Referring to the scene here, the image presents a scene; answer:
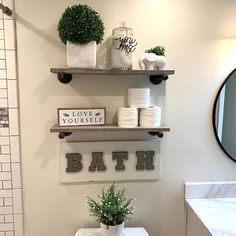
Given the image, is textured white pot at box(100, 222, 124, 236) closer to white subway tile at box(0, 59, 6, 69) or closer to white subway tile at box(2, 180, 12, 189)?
white subway tile at box(2, 180, 12, 189)

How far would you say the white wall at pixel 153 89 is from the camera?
1.35 meters

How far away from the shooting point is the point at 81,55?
4.02 feet

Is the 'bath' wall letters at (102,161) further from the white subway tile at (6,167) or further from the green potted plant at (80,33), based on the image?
the green potted plant at (80,33)

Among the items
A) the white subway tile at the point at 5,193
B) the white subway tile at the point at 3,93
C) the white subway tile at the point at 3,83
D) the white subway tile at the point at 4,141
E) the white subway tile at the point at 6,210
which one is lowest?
the white subway tile at the point at 6,210

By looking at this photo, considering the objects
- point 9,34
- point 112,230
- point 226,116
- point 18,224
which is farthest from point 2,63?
point 226,116

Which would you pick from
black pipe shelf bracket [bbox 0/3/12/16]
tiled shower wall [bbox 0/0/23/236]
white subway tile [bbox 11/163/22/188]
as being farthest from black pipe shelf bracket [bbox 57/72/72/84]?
white subway tile [bbox 11/163/22/188]

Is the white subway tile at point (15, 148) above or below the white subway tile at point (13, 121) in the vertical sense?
below

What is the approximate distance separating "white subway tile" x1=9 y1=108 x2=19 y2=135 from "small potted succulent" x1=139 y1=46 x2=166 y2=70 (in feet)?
2.26

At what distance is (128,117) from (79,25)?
1.59 feet

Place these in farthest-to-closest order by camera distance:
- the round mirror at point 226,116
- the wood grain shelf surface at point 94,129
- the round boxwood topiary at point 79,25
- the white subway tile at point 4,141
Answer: the round mirror at point 226,116 → the white subway tile at point 4,141 → the wood grain shelf surface at point 94,129 → the round boxwood topiary at point 79,25

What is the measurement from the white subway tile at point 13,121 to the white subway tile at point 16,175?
7.0 inches

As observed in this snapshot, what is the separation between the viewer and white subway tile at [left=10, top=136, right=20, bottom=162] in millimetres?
1379

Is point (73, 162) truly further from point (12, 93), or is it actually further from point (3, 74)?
point (3, 74)

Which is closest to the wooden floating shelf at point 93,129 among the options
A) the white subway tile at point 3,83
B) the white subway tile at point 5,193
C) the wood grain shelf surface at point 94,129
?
the wood grain shelf surface at point 94,129
